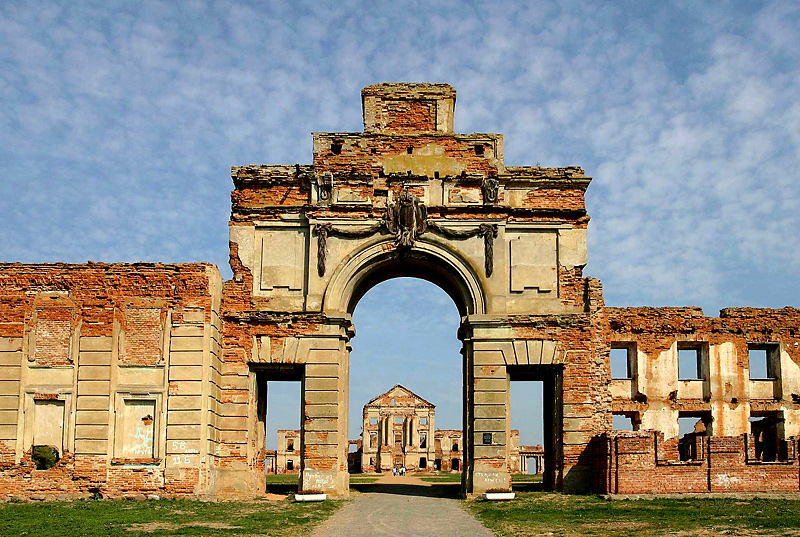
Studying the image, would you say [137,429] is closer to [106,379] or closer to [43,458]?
[106,379]

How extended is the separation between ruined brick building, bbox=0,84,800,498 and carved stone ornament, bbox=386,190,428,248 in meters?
0.04

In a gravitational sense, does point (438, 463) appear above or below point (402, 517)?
below

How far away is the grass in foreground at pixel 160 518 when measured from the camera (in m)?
14.5

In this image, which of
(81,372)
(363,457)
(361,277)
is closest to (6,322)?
(81,372)

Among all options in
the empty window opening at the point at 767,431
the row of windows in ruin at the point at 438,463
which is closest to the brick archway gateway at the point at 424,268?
the empty window opening at the point at 767,431

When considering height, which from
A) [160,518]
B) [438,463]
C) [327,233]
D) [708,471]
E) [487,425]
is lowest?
[438,463]

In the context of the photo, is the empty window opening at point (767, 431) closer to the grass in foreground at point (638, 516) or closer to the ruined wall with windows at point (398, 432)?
the grass in foreground at point (638, 516)

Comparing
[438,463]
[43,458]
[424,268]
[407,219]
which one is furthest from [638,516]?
[438,463]

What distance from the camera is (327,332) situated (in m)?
22.7

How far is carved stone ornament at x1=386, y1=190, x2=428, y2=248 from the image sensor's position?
915 inches

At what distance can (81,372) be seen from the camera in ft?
70.2

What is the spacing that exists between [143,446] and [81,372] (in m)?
2.49

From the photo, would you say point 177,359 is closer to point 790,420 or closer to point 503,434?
point 503,434

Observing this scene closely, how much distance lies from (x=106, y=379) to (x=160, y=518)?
5.78 m
